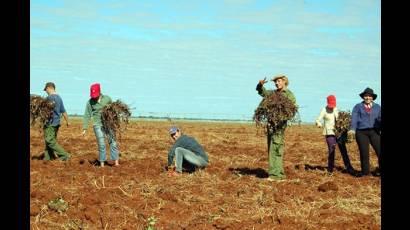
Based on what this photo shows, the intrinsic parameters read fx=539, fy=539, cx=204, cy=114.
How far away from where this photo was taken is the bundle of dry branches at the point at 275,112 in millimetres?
10328

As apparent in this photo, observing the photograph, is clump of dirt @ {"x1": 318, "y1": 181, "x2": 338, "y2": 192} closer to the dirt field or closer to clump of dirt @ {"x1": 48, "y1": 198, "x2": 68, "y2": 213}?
the dirt field

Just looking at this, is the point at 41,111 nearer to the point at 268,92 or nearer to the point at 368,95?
the point at 268,92

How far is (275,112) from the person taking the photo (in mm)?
10328

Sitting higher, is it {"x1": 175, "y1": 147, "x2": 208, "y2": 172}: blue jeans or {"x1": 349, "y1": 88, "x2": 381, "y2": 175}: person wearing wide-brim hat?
{"x1": 349, "y1": 88, "x2": 381, "y2": 175}: person wearing wide-brim hat

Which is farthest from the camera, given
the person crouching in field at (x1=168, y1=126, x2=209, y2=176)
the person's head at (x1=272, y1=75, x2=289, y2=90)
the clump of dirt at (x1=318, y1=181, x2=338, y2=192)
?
the person crouching in field at (x1=168, y1=126, x2=209, y2=176)

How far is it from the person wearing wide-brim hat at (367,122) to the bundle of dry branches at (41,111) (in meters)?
7.23

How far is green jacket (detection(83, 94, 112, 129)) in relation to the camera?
40.8 ft

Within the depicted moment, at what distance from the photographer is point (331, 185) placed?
32.6ft

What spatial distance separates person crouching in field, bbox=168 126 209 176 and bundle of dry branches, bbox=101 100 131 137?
1.69 meters

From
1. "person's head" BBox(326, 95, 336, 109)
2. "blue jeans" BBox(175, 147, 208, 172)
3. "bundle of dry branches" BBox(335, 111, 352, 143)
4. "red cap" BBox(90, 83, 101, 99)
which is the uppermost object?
"red cap" BBox(90, 83, 101, 99)

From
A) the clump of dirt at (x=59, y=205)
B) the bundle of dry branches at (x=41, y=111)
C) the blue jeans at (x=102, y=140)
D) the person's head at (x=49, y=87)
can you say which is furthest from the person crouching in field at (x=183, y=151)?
the person's head at (x=49, y=87)

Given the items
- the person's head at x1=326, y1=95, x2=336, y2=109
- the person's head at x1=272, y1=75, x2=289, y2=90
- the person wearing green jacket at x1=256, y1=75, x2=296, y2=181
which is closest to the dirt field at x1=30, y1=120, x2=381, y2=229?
the person wearing green jacket at x1=256, y1=75, x2=296, y2=181
